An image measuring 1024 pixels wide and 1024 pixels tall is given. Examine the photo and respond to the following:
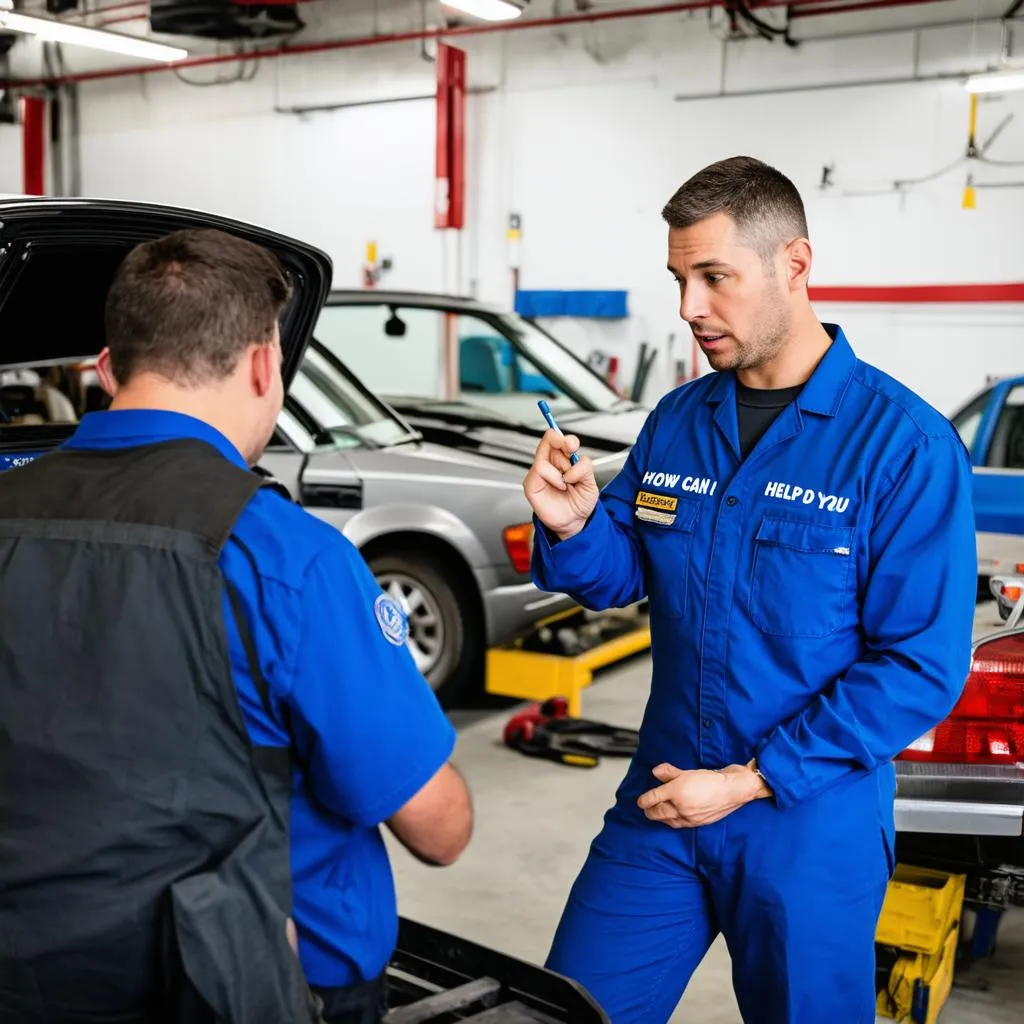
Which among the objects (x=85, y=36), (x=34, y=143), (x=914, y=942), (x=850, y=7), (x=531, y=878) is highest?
(x=850, y=7)

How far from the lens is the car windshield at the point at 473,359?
680cm

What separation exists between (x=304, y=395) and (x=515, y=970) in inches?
165

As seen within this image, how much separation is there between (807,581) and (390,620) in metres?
0.82

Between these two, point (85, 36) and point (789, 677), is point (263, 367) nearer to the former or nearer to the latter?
point (789, 677)

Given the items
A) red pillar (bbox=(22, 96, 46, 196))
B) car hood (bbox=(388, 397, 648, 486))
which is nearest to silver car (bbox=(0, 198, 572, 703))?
car hood (bbox=(388, 397, 648, 486))

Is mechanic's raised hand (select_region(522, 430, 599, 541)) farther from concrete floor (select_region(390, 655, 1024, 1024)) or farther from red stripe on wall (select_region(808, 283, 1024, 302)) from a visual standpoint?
red stripe on wall (select_region(808, 283, 1024, 302))

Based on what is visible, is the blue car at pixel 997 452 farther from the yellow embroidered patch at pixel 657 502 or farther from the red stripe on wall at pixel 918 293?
the red stripe on wall at pixel 918 293

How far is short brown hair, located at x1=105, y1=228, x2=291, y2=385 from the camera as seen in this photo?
1370mm

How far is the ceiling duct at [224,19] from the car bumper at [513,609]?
8.37 m

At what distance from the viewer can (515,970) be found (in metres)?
1.73

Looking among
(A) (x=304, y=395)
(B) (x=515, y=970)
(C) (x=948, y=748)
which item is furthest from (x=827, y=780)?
(A) (x=304, y=395)

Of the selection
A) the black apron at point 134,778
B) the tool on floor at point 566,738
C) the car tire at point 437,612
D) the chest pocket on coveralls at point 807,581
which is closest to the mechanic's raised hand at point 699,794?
the chest pocket on coveralls at point 807,581

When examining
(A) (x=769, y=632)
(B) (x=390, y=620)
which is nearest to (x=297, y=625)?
(B) (x=390, y=620)

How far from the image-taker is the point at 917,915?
2.79 m
